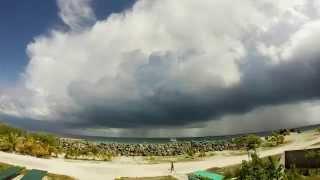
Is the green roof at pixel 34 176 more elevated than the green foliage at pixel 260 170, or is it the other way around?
the green foliage at pixel 260 170

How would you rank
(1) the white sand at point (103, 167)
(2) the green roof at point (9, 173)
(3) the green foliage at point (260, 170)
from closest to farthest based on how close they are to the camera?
1. (3) the green foliage at point (260, 170)
2. (2) the green roof at point (9, 173)
3. (1) the white sand at point (103, 167)

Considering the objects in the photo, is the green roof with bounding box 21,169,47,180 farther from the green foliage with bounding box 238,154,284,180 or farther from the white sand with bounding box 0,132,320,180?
the green foliage with bounding box 238,154,284,180

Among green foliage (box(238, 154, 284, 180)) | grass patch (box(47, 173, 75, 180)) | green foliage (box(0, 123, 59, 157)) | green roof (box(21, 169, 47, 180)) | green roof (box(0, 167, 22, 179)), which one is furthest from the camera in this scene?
green foliage (box(0, 123, 59, 157))

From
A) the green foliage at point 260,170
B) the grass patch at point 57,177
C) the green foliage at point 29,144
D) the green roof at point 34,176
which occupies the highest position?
the green foliage at point 29,144

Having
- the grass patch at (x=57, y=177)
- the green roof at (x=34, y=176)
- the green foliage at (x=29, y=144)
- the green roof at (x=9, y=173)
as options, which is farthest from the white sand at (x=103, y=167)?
the green roof at (x=34, y=176)

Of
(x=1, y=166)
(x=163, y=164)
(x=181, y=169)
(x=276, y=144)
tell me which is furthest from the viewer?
(x=276, y=144)

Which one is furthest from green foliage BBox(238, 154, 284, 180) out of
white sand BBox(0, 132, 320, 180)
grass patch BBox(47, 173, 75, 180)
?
grass patch BBox(47, 173, 75, 180)

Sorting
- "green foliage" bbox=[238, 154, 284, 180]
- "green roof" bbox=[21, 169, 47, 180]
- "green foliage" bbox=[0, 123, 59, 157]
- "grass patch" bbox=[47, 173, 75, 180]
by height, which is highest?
"green foliage" bbox=[0, 123, 59, 157]

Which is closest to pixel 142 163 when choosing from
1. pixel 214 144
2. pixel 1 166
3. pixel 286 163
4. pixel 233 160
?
pixel 233 160

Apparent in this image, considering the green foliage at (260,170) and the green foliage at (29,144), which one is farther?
the green foliage at (29,144)

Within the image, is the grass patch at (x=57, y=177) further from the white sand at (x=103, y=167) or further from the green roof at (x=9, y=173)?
the green roof at (x=9, y=173)

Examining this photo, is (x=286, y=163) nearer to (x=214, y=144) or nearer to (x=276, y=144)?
(x=276, y=144)
